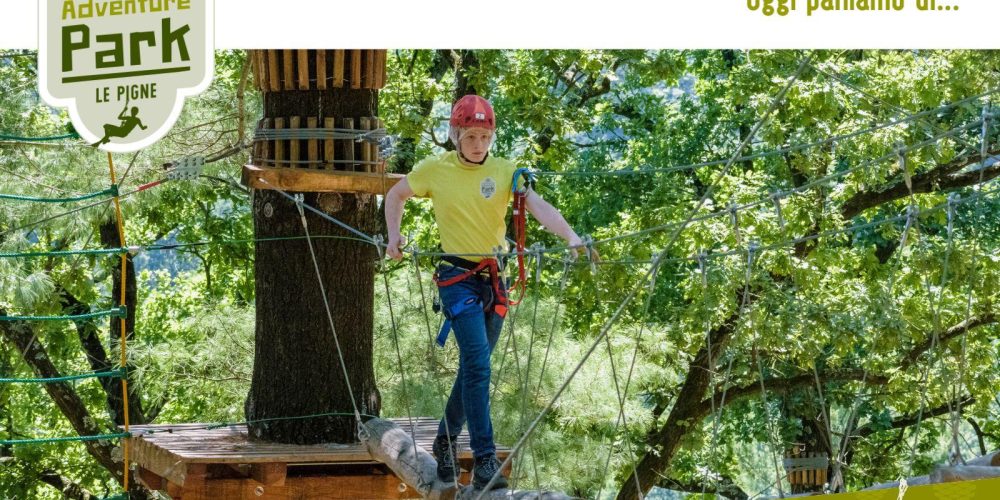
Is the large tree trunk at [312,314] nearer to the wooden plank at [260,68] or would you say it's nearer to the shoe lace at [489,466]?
the wooden plank at [260,68]

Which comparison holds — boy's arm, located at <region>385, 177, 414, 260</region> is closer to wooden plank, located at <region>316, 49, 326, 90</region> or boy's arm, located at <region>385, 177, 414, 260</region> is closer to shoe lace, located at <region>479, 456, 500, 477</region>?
shoe lace, located at <region>479, 456, 500, 477</region>

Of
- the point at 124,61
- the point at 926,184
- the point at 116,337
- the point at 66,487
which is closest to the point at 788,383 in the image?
the point at 926,184

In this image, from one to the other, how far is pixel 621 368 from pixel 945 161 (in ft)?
7.30

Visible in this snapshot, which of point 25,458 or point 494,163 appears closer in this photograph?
point 494,163

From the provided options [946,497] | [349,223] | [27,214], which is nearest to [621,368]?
[27,214]

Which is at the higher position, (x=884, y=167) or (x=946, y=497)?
(x=884, y=167)

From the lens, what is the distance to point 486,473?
3.62 meters

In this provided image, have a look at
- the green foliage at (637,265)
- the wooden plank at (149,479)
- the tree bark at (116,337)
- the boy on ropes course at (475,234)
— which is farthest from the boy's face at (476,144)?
the tree bark at (116,337)

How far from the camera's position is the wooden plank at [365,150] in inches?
177

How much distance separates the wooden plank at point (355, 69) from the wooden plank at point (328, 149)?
0.48 feet

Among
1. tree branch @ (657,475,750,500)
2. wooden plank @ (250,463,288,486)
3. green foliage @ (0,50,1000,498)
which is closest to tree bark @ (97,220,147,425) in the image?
green foliage @ (0,50,1000,498)

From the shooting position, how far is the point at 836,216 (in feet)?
27.9

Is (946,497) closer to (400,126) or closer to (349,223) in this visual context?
(349,223)

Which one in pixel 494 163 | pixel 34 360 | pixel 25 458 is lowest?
pixel 25 458
